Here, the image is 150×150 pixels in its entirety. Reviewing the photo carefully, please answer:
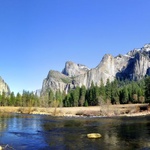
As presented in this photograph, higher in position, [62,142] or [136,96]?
[136,96]

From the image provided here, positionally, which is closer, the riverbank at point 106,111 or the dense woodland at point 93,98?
the riverbank at point 106,111

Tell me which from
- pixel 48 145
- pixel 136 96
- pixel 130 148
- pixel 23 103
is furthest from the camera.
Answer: pixel 23 103

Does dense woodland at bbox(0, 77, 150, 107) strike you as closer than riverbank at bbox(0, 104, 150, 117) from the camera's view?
No

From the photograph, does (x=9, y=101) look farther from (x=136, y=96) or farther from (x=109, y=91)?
(x=136, y=96)

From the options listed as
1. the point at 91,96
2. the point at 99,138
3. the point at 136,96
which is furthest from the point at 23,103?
the point at 99,138

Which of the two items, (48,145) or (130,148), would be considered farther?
(48,145)

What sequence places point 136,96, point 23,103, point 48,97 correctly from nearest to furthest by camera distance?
point 136,96, point 23,103, point 48,97

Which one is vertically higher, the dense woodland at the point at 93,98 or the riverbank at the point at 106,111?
the dense woodland at the point at 93,98

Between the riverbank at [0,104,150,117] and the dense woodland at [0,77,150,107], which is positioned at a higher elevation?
the dense woodland at [0,77,150,107]

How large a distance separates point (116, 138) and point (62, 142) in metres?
7.74

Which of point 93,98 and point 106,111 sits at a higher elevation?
point 93,98

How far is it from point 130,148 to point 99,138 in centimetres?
755

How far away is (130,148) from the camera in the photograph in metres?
30.7

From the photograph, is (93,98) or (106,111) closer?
(106,111)
